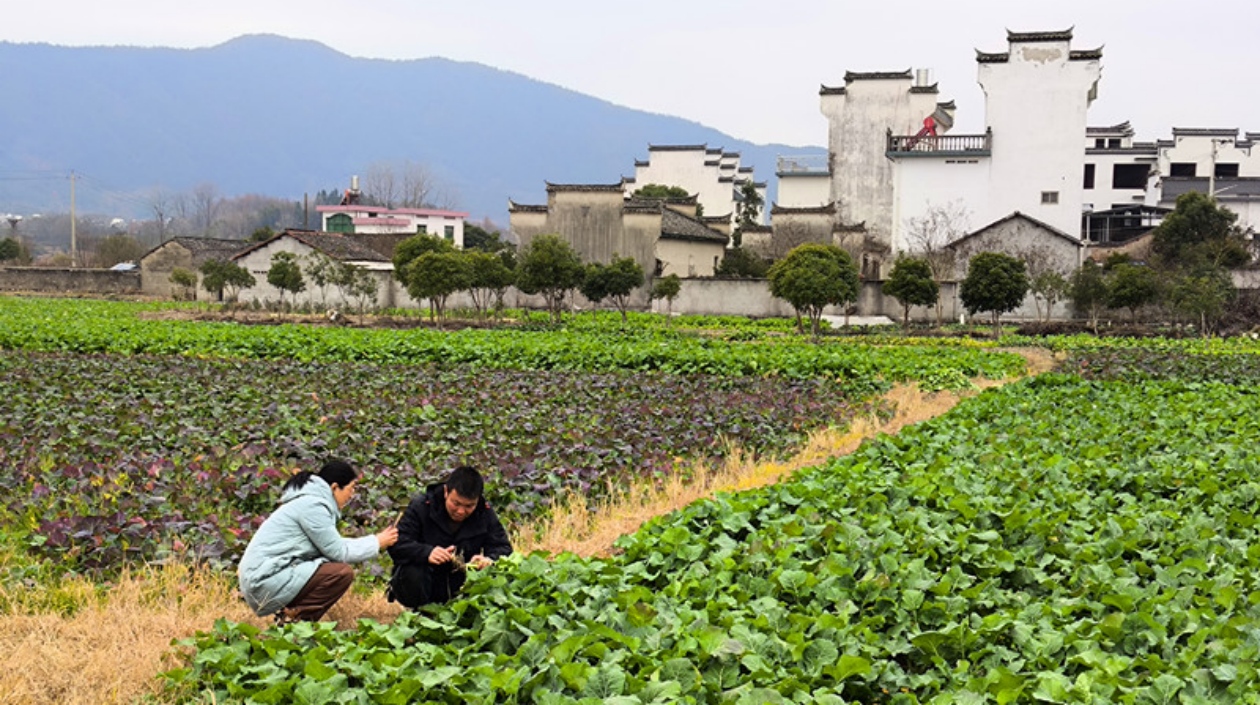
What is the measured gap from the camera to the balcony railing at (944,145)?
5272cm

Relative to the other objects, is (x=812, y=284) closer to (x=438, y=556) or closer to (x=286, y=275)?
(x=286, y=275)

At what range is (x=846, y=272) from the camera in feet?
130

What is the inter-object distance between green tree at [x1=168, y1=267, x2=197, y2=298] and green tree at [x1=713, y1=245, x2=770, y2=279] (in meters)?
25.8

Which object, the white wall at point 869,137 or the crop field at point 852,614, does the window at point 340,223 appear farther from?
the crop field at point 852,614

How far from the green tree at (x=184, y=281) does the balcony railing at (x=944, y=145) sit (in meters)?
34.0

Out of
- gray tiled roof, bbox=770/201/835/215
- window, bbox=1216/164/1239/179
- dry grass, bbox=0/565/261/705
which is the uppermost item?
window, bbox=1216/164/1239/179

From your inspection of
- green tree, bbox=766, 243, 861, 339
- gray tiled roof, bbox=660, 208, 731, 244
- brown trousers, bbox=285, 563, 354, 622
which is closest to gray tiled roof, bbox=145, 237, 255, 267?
gray tiled roof, bbox=660, 208, 731, 244

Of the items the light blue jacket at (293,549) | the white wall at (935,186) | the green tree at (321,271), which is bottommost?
the light blue jacket at (293,549)

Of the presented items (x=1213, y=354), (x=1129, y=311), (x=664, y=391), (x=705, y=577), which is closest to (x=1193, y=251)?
(x=1129, y=311)

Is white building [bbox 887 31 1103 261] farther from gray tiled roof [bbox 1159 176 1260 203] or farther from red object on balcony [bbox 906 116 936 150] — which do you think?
gray tiled roof [bbox 1159 176 1260 203]

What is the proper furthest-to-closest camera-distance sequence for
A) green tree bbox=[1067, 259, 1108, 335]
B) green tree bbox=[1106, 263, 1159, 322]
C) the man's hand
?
green tree bbox=[1067, 259, 1108, 335] → green tree bbox=[1106, 263, 1159, 322] → the man's hand

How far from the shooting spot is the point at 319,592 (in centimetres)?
705

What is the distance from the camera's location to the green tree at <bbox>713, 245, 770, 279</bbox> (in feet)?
178

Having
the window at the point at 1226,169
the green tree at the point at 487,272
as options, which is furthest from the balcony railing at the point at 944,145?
the window at the point at 1226,169
